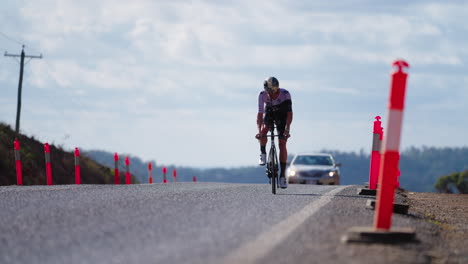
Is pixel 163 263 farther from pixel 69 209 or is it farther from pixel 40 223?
pixel 69 209

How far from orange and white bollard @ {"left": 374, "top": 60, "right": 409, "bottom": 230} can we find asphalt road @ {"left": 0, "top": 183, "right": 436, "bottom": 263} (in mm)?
361

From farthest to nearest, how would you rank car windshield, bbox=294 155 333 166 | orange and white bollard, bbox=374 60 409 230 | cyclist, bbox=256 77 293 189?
car windshield, bbox=294 155 333 166
cyclist, bbox=256 77 293 189
orange and white bollard, bbox=374 60 409 230

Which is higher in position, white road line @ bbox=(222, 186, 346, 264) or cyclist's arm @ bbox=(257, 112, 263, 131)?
cyclist's arm @ bbox=(257, 112, 263, 131)

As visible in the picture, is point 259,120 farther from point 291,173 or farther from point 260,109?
point 291,173

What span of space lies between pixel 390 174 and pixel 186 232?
1.75 meters

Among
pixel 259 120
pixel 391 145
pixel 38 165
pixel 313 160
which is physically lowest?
pixel 38 165

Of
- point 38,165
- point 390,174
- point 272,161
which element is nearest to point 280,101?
point 272,161

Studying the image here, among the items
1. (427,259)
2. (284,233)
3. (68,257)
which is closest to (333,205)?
(284,233)

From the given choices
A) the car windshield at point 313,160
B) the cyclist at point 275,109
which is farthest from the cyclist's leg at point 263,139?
the car windshield at point 313,160

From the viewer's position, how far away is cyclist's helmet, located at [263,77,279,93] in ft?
34.9

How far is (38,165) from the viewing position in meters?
31.0

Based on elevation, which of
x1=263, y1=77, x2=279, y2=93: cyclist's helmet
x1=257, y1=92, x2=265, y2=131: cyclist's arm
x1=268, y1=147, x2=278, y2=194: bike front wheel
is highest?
x1=263, y1=77, x2=279, y2=93: cyclist's helmet

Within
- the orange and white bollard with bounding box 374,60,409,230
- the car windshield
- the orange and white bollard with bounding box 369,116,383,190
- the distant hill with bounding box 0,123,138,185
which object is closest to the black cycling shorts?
the orange and white bollard with bounding box 369,116,383,190

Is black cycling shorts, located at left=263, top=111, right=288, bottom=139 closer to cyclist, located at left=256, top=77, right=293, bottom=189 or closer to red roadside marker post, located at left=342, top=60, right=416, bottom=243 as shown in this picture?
cyclist, located at left=256, top=77, right=293, bottom=189
